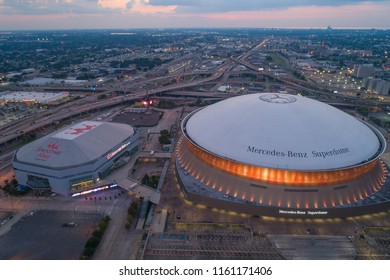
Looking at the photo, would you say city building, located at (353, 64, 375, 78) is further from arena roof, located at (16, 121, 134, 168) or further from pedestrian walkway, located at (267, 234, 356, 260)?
arena roof, located at (16, 121, 134, 168)

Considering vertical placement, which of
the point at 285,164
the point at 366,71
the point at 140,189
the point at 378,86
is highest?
the point at 285,164

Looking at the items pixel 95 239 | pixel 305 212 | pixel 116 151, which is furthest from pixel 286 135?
pixel 116 151

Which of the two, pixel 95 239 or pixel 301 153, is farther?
pixel 301 153

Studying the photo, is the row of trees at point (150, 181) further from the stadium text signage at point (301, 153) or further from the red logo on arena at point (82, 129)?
the stadium text signage at point (301, 153)

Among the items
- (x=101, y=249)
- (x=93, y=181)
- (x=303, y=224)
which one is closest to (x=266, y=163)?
(x=303, y=224)

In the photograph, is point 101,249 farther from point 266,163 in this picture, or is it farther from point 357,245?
point 357,245

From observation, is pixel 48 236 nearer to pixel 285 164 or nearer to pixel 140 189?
pixel 140 189

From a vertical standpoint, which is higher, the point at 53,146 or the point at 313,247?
the point at 53,146
